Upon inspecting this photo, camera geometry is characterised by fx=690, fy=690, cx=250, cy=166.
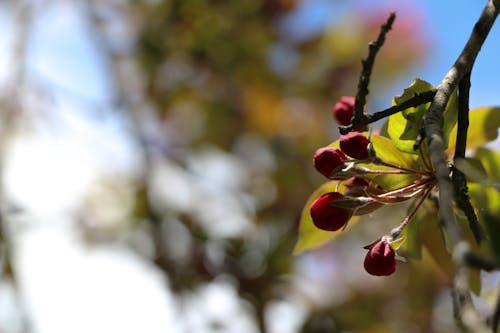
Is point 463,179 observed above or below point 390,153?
below

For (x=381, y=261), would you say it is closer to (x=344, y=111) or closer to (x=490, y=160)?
(x=344, y=111)

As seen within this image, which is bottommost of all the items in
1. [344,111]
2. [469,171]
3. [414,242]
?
[469,171]

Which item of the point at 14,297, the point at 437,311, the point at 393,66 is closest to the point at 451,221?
the point at 14,297

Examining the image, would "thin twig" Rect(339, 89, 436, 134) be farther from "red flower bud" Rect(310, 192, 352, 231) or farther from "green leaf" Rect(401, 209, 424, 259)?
"green leaf" Rect(401, 209, 424, 259)

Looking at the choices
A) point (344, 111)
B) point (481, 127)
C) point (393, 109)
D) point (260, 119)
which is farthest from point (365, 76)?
point (260, 119)

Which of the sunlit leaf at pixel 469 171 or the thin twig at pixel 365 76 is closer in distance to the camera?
the sunlit leaf at pixel 469 171

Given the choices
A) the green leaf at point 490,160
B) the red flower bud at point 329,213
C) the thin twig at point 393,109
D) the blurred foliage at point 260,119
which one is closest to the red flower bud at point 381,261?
the red flower bud at point 329,213

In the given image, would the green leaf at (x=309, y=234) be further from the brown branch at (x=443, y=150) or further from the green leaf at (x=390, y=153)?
the brown branch at (x=443, y=150)
